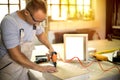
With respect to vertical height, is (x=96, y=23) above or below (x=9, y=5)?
below

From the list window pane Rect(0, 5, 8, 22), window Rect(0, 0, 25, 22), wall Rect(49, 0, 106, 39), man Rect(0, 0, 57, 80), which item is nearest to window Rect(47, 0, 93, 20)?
wall Rect(49, 0, 106, 39)

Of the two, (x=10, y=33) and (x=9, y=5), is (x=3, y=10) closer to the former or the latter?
(x=9, y=5)

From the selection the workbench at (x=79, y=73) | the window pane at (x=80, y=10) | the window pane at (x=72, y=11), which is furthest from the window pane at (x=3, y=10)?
the workbench at (x=79, y=73)

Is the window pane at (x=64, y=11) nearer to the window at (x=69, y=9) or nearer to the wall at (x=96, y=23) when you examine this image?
the window at (x=69, y=9)

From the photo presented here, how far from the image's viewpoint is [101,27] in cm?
361

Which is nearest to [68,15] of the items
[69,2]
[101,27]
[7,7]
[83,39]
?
[69,2]

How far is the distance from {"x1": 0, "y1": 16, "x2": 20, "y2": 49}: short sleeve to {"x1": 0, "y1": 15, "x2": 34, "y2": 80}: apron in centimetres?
7

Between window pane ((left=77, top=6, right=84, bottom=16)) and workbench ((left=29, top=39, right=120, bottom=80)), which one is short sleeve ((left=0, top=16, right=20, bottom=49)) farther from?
window pane ((left=77, top=6, right=84, bottom=16))

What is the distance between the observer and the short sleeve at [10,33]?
1.29 m

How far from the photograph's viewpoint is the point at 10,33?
1.29 meters

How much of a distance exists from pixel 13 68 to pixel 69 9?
2.19m

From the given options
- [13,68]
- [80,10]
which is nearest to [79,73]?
[13,68]

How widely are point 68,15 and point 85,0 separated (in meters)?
0.48

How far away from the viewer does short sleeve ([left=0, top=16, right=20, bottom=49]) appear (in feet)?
4.22
